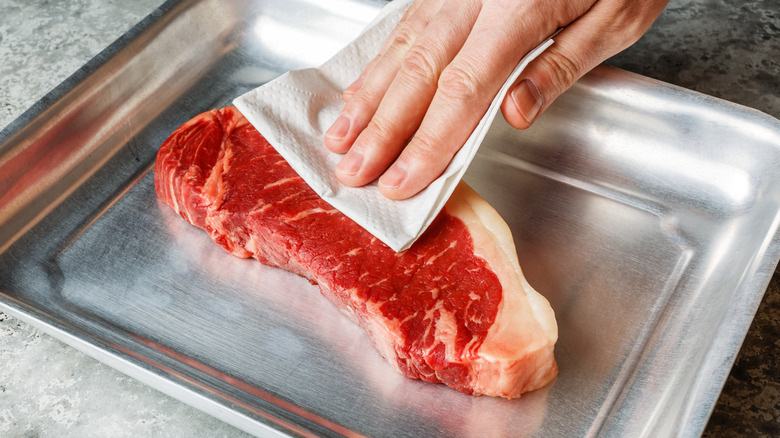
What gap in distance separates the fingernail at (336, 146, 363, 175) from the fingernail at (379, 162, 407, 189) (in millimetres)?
74

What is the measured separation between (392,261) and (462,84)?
17.8 inches

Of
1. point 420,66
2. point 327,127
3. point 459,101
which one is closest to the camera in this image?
point 459,101

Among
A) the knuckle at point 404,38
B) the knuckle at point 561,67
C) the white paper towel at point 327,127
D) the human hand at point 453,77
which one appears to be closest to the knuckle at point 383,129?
the human hand at point 453,77

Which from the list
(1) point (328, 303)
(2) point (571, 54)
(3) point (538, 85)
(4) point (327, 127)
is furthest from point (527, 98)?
(1) point (328, 303)

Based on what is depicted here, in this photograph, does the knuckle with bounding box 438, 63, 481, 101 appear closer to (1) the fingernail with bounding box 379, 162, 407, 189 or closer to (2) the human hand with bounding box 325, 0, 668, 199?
(2) the human hand with bounding box 325, 0, 668, 199

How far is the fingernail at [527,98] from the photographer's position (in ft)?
5.98

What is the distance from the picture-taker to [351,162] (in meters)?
1.75

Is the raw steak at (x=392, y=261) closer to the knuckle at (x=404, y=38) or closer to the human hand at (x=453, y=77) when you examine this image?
the human hand at (x=453, y=77)

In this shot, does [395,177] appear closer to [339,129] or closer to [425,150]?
[425,150]

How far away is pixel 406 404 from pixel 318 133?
73 centimetres

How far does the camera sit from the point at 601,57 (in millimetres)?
1993

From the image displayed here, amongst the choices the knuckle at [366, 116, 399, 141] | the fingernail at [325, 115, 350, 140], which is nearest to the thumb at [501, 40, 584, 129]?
the knuckle at [366, 116, 399, 141]

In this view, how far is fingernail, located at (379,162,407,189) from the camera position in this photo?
5.62 ft

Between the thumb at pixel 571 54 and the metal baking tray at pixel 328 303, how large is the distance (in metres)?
0.22
